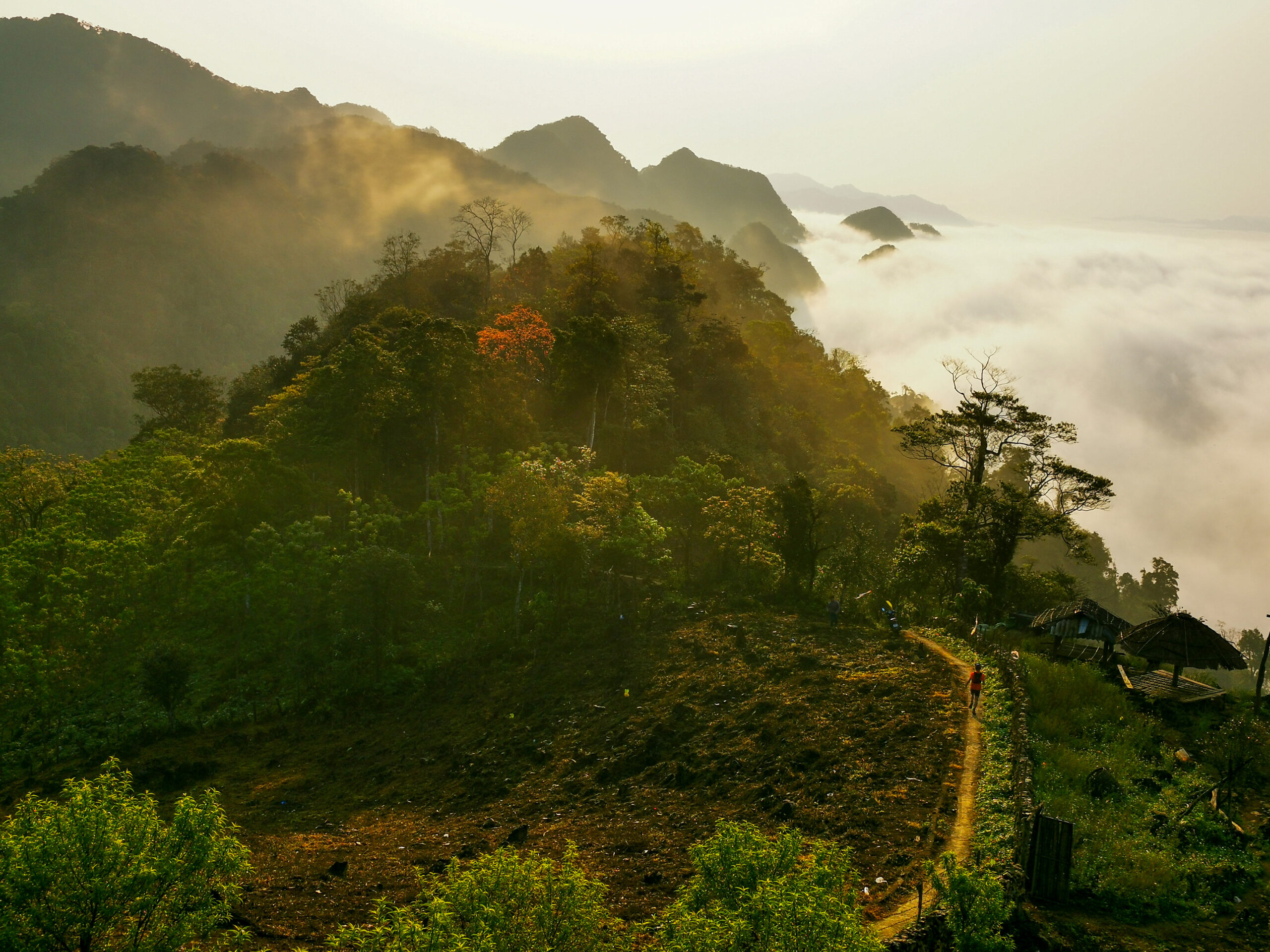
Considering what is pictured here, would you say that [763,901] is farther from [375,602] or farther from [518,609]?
[375,602]

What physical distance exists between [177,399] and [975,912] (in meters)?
54.0

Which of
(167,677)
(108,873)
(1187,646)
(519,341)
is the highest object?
(519,341)

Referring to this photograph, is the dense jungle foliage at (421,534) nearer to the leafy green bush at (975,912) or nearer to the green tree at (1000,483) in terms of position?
the green tree at (1000,483)

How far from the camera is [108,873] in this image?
829 centimetres

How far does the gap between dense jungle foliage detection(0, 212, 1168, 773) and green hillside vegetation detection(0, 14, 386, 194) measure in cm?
18101

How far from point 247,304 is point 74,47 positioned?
12729 cm

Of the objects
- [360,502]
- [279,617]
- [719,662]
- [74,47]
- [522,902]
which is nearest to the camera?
[522,902]

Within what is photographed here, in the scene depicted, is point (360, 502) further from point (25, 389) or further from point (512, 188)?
point (512, 188)

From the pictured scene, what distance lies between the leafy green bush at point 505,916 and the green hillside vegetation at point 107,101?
210m

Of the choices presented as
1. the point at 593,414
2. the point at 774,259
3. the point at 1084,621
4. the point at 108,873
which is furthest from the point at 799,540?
the point at 774,259

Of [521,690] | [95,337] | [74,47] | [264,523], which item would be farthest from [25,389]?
[74,47]

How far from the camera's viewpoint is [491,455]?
111 feet

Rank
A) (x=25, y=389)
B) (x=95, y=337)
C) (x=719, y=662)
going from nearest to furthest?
(x=719, y=662) → (x=25, y=389) → (x=95, y=337)

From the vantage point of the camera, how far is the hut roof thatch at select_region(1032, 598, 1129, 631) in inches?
1028
